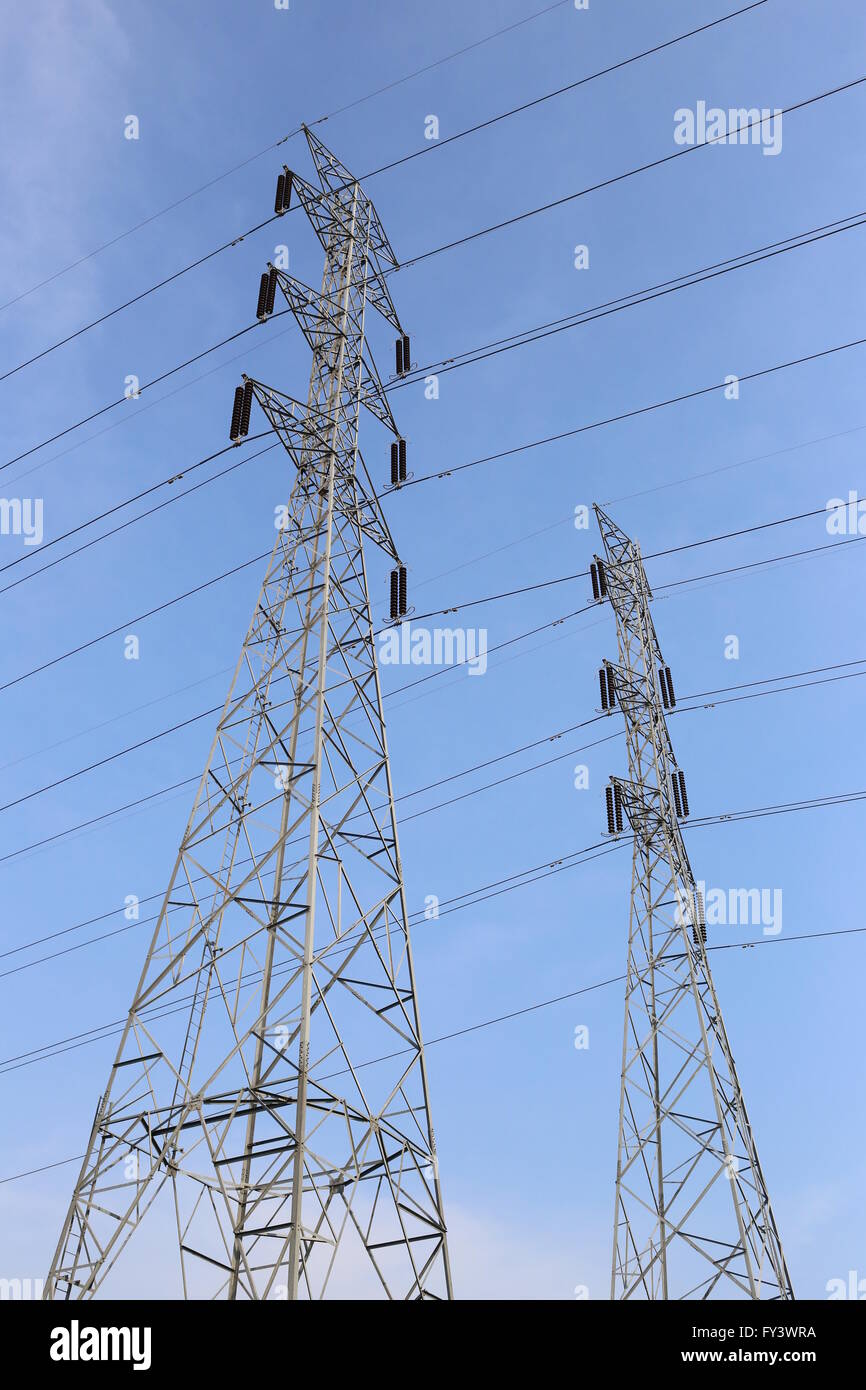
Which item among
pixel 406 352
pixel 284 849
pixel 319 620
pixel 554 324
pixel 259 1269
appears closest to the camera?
pixel 259 1269

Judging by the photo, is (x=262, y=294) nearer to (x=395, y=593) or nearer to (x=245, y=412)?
(x=245, y=412)

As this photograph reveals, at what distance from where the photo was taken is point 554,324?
20359mm

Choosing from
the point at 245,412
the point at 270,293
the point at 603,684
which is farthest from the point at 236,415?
the point at 603,684

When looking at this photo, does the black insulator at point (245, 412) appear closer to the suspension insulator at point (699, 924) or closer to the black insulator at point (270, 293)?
the black insulator at point (270, 293)

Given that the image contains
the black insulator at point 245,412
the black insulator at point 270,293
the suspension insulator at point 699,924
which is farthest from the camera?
the suspension insulator at point 699,924

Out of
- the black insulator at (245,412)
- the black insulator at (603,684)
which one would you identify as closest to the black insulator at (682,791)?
the black insulator at (603,684)

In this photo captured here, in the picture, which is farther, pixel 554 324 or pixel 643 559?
pixel 643 559

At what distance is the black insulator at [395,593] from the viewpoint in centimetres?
2125

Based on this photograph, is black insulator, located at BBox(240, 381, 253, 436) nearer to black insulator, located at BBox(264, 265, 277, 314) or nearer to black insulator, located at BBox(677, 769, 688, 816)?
black insulator, located at BBox(264, 265, 277, 314)
